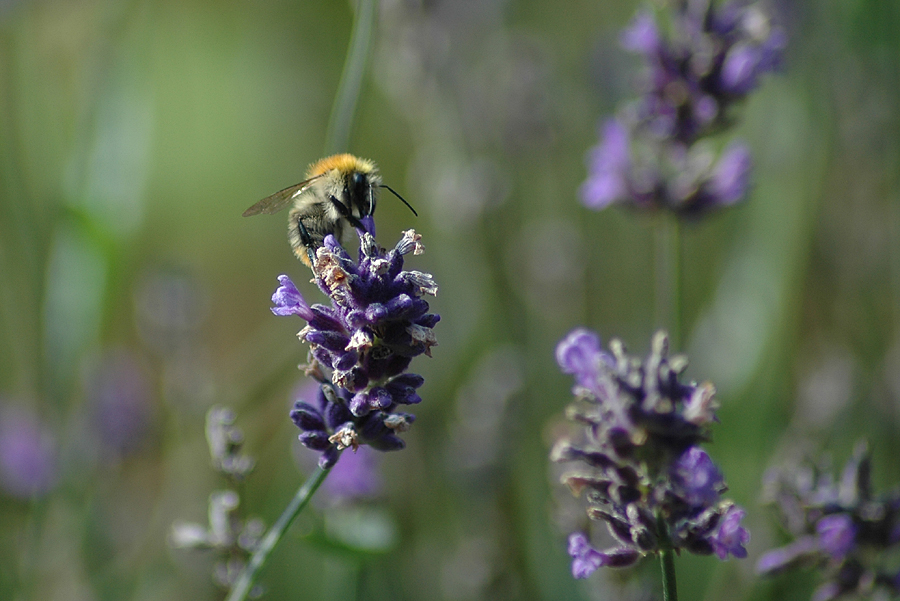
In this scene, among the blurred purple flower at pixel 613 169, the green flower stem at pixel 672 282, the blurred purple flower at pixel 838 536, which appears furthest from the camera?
the blurred purple flower at pixel 613 169

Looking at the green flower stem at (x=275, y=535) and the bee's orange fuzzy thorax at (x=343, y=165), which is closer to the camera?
the green flower stem at (x=275, y=535)

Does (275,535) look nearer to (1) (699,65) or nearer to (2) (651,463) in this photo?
(2) (651,463)

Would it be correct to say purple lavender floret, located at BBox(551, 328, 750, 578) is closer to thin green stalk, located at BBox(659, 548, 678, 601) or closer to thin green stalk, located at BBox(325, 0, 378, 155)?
thin green stalk, located at BBox(659, 548, 678, 601)

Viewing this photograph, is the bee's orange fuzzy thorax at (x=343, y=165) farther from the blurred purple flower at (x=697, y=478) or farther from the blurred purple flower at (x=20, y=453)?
the blurred purple flower at (x=20, y=453)

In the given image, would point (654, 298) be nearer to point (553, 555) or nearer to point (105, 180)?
point (553, 555)

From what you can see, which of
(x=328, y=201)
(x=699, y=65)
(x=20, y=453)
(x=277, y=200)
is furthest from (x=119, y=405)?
(x=699, y=65)

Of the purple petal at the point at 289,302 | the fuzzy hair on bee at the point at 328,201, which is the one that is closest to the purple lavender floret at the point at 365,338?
the purple petal at the point at 289,302

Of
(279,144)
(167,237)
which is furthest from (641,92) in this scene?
(167,237)
